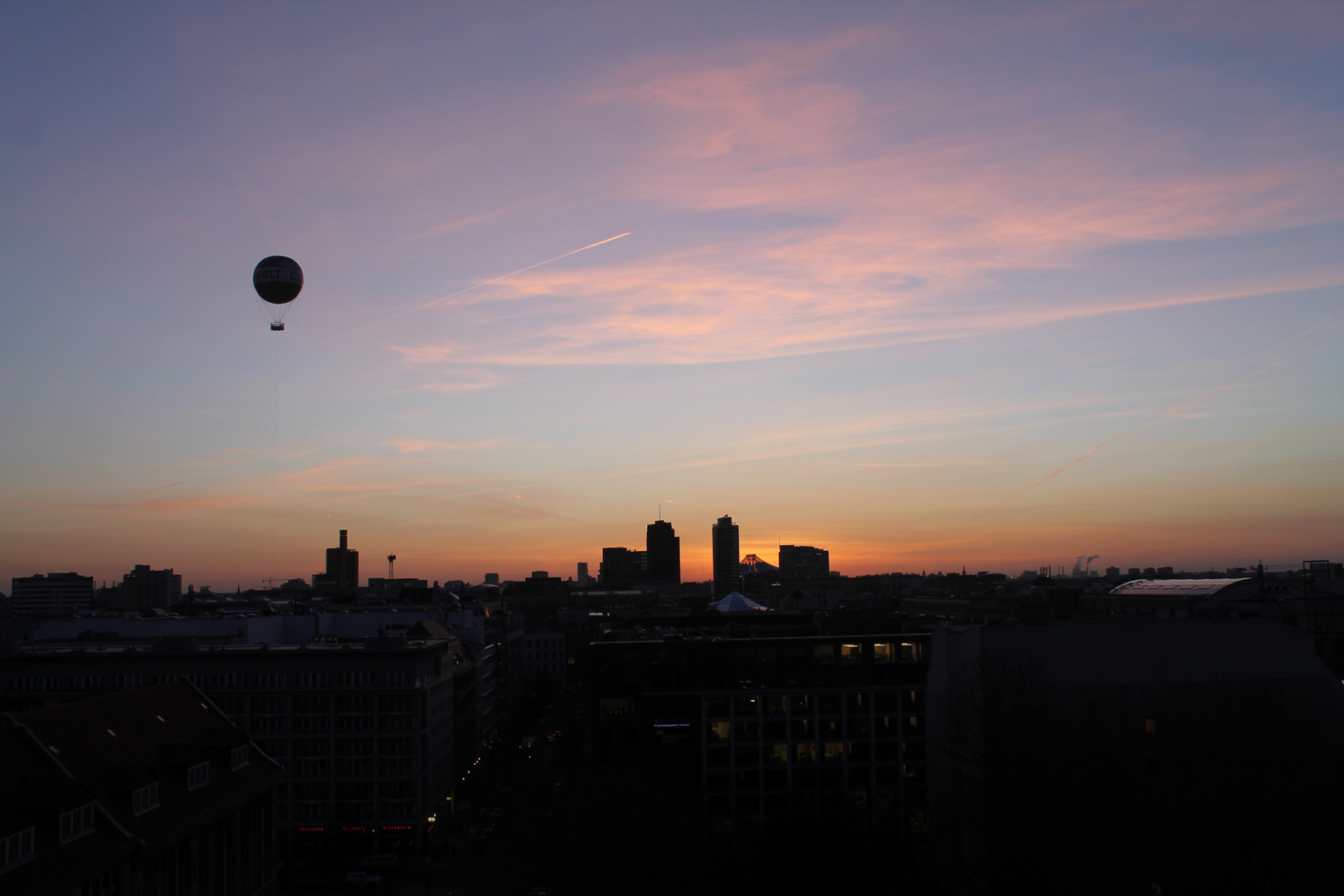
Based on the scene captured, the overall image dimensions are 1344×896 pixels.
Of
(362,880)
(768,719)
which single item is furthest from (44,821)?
(768,719)

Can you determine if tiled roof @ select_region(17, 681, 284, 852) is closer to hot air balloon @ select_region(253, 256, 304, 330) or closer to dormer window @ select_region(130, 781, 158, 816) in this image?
dormer window @ select_region(130, 781, 158, 816)

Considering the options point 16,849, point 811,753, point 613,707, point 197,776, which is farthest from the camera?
point 613,707

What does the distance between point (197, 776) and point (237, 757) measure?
14.9 ft

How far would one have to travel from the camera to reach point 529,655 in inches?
6516

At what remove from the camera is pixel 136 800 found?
37.6 m

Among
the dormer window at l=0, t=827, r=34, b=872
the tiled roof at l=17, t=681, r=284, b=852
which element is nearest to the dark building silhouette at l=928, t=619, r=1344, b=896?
the tiled roof at l=17, t=681, r=284, b=852

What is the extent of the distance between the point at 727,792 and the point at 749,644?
407 inches

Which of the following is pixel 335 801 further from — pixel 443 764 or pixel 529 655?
pixel 529 655

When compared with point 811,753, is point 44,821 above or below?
above

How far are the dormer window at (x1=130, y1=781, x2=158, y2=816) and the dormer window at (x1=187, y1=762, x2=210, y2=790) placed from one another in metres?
3.27

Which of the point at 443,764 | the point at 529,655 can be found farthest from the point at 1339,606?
the point at 529,655

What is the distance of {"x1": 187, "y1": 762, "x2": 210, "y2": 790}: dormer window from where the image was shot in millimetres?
42850

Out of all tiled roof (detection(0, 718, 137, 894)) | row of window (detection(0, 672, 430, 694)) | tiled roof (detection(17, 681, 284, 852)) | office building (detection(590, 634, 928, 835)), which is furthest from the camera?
row of window (detection(0, 672, 430, 694))

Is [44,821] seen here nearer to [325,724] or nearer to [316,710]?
[316,710]
